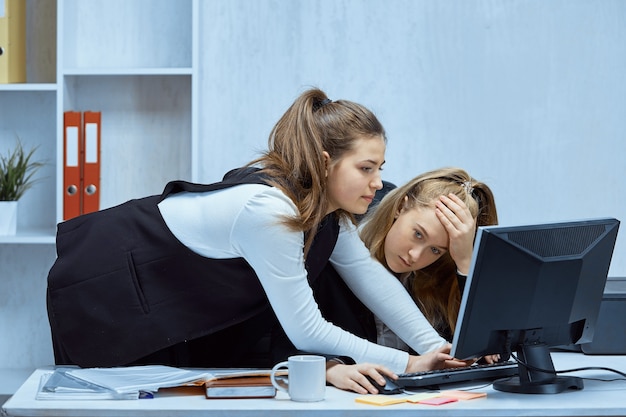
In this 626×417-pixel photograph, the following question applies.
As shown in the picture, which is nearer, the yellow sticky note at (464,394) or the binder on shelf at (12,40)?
the yellow sticky note at (464,394)

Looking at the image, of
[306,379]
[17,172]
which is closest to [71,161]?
[17,172]

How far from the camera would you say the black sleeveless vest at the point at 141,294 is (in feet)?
6.40

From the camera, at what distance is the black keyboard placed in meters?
1.70

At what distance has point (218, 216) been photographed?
184 cm

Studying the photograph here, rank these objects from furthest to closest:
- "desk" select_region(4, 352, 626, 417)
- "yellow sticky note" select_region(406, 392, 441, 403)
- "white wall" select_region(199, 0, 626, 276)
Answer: "white wall" select_region(199, 0, 626, 276) < "yellow sticky note" select_region(406, 392, 441, 403) < "desk" select_region(4, 352, 626, 417)

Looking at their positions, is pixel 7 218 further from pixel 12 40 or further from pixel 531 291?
pixel 531 291

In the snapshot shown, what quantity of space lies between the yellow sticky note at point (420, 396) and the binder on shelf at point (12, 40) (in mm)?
2027

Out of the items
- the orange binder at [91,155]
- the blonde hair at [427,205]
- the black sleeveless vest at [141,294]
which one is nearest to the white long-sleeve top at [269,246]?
the black sleeveless vest at [141,294]

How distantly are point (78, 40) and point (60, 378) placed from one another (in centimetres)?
189

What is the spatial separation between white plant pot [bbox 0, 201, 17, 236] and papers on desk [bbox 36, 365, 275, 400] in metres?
1.35

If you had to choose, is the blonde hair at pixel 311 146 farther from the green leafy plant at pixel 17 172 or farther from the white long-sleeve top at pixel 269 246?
the green leafy plant at pixel 17 172

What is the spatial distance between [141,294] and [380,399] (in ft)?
2.12

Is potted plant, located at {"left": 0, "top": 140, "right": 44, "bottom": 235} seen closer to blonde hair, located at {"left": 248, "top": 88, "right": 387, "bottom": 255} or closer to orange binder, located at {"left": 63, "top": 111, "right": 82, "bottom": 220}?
orange binder, located at {"left": 63, "top": 111, "right": 82, "bottom": 220}

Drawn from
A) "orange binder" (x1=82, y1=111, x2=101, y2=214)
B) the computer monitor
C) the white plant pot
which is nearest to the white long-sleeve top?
the computer monitor
